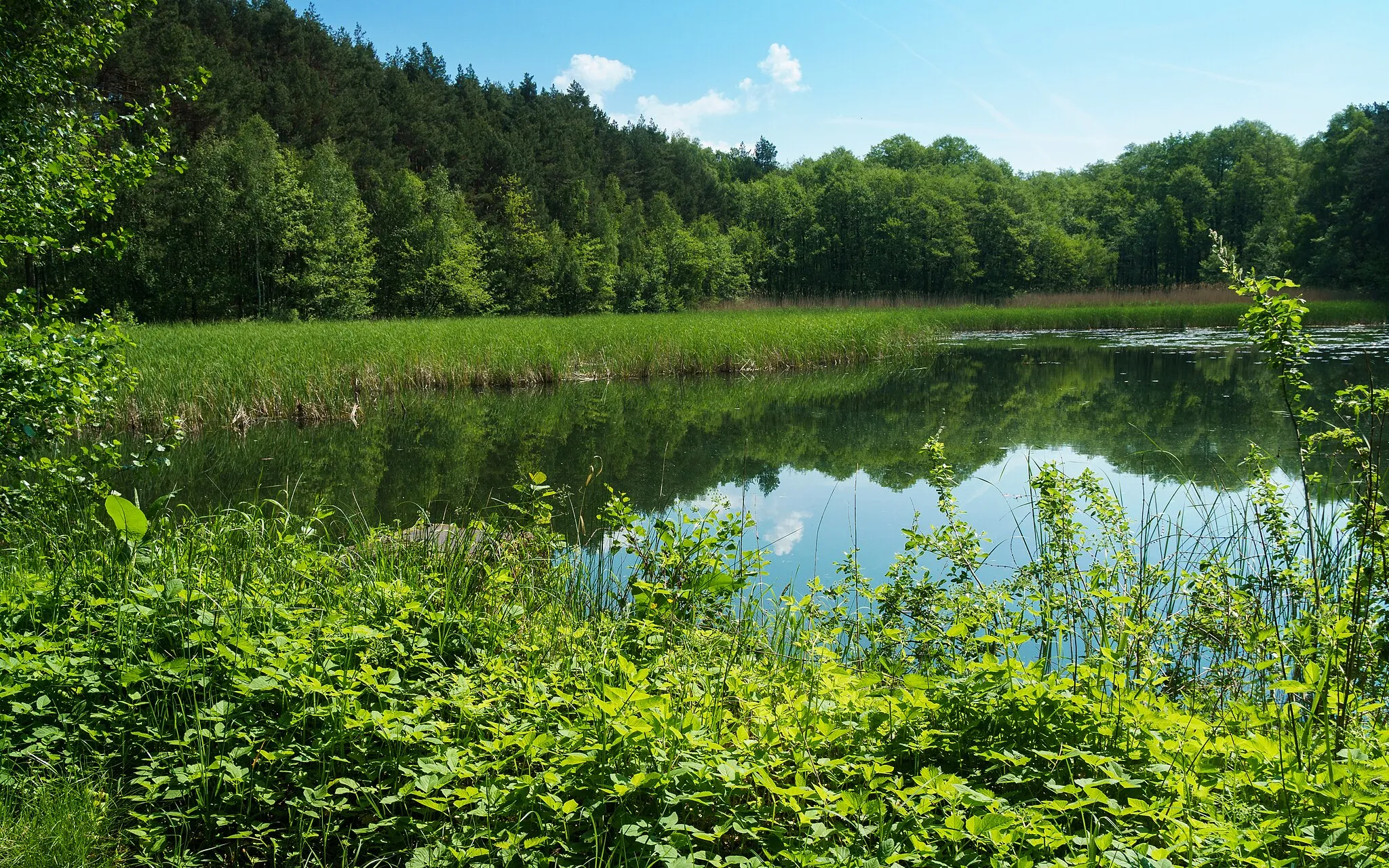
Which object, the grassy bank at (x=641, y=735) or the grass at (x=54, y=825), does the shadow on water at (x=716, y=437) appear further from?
the grass at (x=54, y=825)

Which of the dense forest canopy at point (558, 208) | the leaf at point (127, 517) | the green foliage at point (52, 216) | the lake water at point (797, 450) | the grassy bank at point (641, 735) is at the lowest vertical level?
the lake water at point (797, 450)

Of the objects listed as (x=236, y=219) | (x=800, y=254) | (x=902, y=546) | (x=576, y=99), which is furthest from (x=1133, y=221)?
(x=902, y=546)

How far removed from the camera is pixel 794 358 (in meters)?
20.8

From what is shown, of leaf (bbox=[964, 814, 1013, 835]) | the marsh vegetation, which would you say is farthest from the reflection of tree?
leaf (bbox=[964, 814, 1013, 835])

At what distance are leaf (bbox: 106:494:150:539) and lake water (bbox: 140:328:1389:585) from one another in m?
1.89

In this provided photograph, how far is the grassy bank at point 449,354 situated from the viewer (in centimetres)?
1180

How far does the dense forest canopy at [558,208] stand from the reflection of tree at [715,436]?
16.0m

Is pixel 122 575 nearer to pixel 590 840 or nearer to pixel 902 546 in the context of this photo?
pixel 590 840

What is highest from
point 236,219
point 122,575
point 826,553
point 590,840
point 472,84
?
point 472,84

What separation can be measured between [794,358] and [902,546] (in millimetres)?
15235

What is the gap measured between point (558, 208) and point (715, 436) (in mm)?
44744

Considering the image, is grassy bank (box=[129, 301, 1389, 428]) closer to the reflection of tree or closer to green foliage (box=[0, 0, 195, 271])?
the reflection of tree

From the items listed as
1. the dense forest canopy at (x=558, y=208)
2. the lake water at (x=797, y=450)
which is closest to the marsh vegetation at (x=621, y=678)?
the lake water at (x=797, y=450)

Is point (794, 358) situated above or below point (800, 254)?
below
